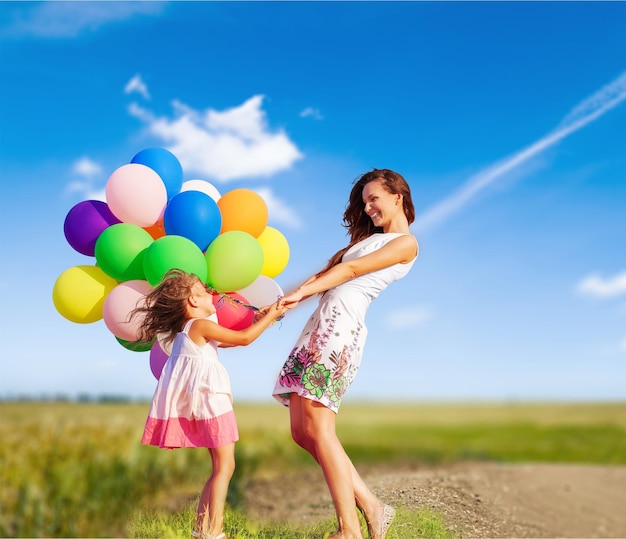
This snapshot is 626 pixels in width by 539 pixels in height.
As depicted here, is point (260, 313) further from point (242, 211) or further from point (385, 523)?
point (385, 523)

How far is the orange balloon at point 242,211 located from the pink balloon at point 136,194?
45cm

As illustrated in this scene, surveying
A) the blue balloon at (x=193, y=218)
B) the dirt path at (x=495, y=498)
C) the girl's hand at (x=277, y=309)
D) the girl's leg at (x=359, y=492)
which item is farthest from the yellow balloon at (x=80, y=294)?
the dirt path at (x=495, y=498)

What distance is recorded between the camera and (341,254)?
4328 mm

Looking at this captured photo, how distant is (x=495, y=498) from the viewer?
6641 mm

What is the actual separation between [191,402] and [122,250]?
1.19 metres

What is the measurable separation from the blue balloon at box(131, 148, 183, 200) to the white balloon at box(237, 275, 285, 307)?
0.98 m

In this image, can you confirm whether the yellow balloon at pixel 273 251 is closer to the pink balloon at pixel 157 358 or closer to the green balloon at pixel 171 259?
the green balloon at pixel 171 259

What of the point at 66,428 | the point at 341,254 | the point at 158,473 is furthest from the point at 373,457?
the point at 341,254

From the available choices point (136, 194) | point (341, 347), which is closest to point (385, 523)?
point (341, 347)

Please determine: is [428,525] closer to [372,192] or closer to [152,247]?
[372,192]

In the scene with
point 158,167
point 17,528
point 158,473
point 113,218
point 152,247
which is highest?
point 158,167

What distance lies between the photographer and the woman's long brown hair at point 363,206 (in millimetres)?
4301

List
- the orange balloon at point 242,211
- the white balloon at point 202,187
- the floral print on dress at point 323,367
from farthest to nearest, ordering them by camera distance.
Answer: the white balloon at point 202,187 → the orange balloon at point 242,211 → the floral print on dress at point 323,367

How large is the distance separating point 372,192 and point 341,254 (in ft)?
1.50
